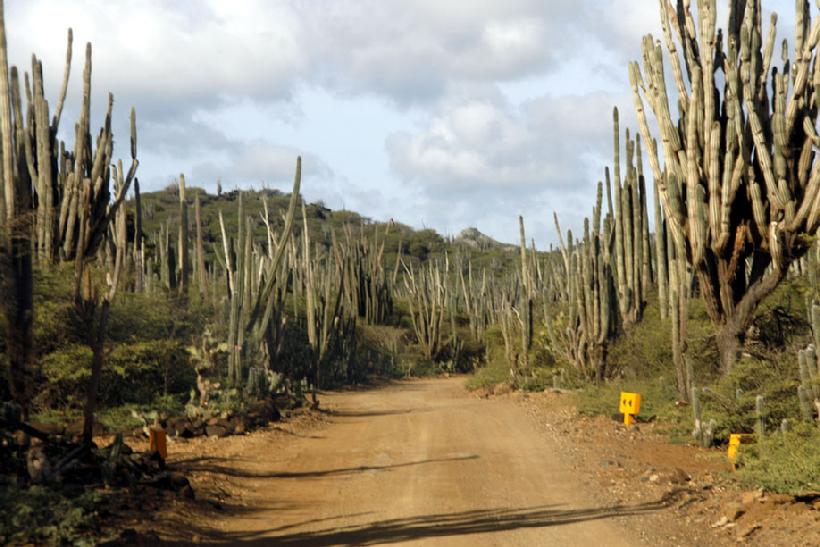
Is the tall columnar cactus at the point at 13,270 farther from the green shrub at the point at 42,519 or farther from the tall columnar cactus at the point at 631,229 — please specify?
the tall columnar cactus at the point at 631,229

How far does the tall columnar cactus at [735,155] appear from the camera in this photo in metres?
12.7

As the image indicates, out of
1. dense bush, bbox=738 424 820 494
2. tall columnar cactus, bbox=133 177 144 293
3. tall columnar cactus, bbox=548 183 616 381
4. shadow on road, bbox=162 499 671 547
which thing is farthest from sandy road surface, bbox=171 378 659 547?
tall columnar cactus, bbox=133 177 144 293

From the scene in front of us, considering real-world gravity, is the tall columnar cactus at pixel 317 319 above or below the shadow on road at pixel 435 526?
above

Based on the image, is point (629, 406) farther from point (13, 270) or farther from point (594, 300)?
point (13, 270)

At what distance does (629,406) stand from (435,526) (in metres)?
7.46

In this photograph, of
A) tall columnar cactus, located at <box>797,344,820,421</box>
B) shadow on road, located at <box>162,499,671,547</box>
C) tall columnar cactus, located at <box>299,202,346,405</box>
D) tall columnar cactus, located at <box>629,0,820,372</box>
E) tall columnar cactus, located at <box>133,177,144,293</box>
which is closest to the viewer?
shadow on road, located at <box>162,499,671,547</box>

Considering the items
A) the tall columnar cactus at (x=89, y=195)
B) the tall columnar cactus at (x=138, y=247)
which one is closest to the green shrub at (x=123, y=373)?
the tall columnar cactus at (x=89, y=195)

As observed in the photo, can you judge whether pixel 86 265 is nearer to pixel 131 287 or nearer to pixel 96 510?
pixel 131 287

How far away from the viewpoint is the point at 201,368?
14.4m

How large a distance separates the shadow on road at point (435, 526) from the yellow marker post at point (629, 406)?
18.6 ft

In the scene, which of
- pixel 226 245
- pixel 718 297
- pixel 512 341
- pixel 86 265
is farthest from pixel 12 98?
pixel 512 341

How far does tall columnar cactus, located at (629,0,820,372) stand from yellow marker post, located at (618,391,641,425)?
Result: 1486mm

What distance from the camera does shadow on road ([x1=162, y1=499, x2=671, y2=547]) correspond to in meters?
7.37

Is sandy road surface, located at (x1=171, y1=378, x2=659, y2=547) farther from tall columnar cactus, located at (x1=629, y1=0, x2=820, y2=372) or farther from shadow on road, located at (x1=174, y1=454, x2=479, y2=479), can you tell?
tall columnar cactus, located at (x1=629, y1=0, x2=820, y2=372)
